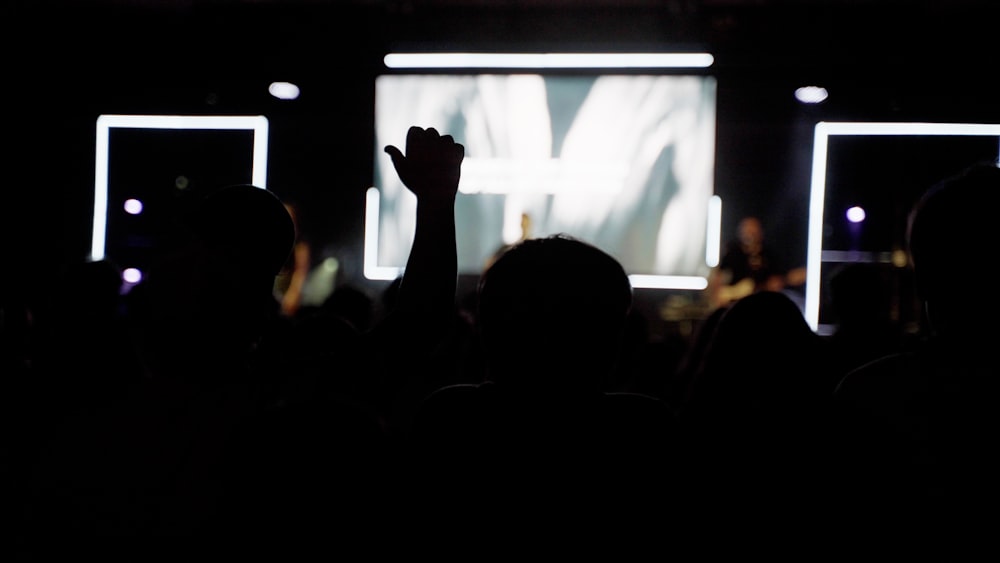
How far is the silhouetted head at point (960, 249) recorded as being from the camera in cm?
122

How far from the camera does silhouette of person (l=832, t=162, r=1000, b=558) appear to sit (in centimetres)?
108

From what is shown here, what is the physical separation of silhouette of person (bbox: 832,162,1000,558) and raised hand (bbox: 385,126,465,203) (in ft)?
2.32

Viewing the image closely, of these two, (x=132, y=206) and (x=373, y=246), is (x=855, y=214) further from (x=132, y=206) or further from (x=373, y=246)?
(x=132, y=206)

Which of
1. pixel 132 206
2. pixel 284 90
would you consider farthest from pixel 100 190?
pixel 284 90

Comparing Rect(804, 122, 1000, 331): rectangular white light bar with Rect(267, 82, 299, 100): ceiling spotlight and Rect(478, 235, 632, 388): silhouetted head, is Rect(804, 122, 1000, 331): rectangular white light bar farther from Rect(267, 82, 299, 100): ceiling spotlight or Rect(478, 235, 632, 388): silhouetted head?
Rect(478, 235, 632, 388): silhouetted head

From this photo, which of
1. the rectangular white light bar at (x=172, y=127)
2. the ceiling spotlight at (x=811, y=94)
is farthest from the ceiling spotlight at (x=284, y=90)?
the ceiling spotlight at (x=811, y=94)

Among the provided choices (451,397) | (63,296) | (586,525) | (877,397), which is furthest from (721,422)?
(63,296)

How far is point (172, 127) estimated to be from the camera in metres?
6.41

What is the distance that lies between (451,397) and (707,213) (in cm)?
484

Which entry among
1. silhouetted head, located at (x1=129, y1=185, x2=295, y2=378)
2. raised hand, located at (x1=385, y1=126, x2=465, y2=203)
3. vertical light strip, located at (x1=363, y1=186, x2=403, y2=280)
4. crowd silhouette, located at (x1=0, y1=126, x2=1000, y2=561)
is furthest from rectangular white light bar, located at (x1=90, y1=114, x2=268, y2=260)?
raised hand, located at (x1=385, y1=126, x2=465, y2=203)

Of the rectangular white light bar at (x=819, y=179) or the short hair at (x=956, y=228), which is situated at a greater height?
the rectangular white light bar at (x=819, y=179)

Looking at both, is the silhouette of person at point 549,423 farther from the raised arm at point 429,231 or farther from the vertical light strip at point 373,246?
the vertical light strip at point 373,246

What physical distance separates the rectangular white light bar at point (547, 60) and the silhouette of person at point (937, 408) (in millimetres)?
4626

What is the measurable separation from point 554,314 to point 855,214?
5.90 m
